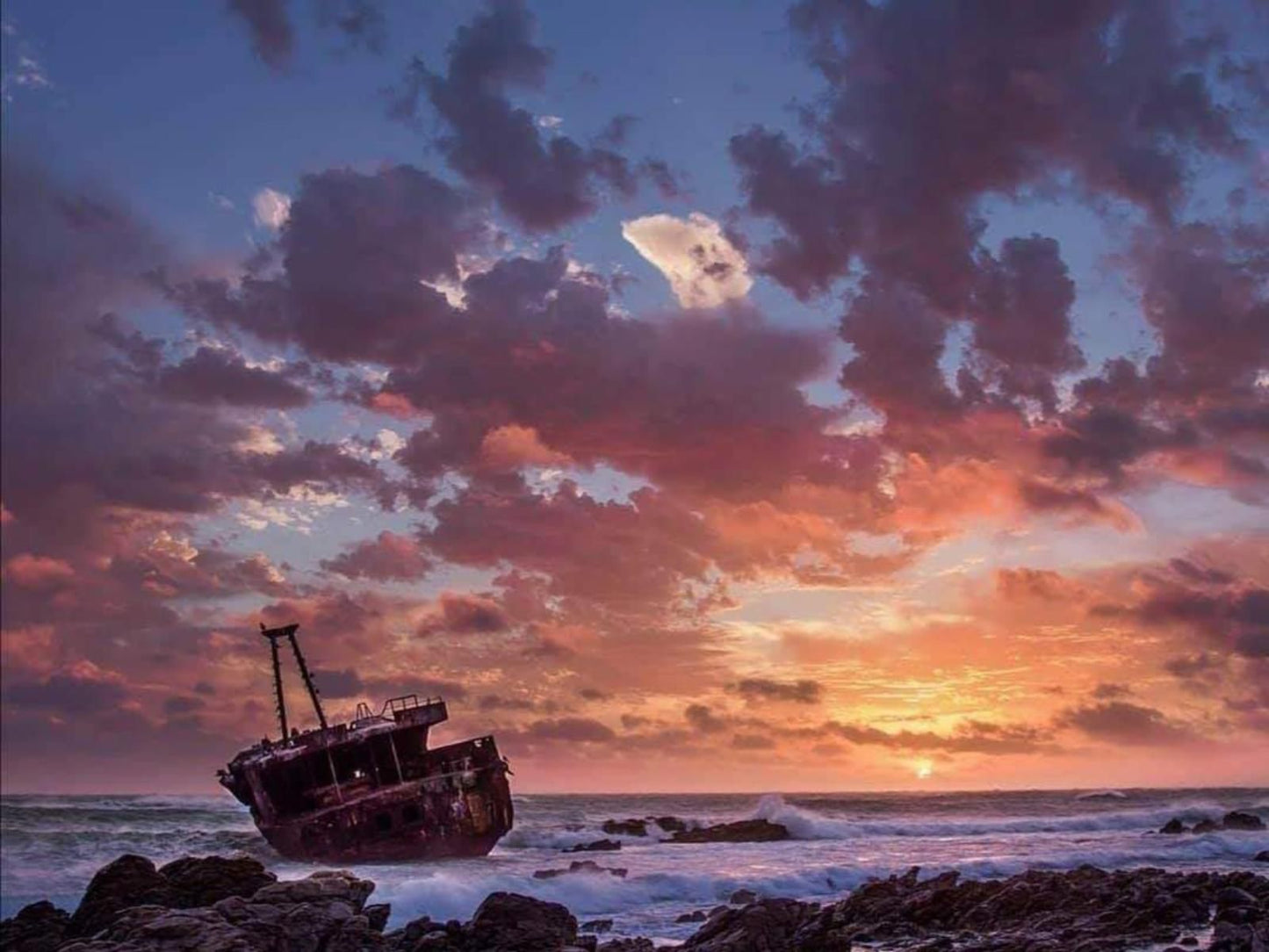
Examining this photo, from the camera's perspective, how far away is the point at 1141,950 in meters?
18.7

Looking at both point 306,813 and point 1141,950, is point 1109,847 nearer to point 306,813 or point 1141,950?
point 1141,950

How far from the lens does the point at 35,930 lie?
2389cm

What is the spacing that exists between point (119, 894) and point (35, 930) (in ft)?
7.76

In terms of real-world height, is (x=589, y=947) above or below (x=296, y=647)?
below

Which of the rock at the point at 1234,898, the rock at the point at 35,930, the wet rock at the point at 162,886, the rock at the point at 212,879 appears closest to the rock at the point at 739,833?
the rock at the point at 1234,898

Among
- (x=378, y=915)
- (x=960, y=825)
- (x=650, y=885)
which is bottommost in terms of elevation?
(x=960, y=825)

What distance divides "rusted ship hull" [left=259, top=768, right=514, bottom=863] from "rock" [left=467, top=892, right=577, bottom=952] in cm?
2489

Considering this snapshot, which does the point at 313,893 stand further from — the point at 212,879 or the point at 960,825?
the point at 960,825

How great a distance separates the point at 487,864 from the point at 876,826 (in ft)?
122

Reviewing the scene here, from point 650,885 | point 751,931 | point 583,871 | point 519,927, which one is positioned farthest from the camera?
point 583,871

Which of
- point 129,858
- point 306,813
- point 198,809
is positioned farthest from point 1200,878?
point 198,809

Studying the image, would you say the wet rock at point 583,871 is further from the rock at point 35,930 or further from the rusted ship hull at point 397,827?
the rock at point 35,930

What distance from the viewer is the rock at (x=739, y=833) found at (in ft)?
199

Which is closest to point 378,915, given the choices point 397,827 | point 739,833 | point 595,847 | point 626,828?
point 397,827
